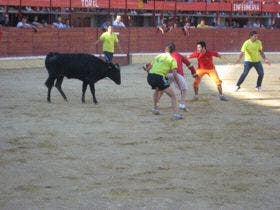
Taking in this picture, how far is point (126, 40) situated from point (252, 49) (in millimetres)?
10139

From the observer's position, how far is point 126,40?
23.1 m

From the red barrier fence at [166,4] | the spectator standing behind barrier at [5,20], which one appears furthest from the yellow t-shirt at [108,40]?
the red barrier fence at [166,4]

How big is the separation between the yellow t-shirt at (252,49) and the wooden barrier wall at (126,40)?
8374 millimetres

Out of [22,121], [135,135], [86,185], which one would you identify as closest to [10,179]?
[86,185]

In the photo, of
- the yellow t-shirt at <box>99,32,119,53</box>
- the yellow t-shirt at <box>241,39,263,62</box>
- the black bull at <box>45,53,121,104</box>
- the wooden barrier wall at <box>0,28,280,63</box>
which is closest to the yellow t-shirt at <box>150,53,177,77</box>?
the black bull at <box>45,53,121,104</box>

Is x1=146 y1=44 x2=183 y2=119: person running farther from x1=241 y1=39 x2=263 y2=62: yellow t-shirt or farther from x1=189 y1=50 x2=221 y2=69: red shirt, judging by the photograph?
x1=241 y1=39 x2=263 y2=62: yellow t-shirt

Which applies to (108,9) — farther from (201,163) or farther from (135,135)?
(201,163)

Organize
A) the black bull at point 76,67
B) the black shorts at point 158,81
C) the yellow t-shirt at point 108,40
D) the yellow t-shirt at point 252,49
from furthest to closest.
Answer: the yellow t-shirt at point 108,40, the yellow t-shirt at point 252,49, the black bull at point 76,67, the black shorts at point 158,81

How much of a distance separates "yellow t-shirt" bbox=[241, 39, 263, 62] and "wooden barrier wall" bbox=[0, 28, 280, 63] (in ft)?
27.5

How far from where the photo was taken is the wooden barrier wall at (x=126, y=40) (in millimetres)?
19656

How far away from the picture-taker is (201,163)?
6660 millimetres

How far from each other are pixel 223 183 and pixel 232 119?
13.6ft

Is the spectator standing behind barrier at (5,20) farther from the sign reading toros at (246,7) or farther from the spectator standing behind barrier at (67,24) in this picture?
the sign reading toros at (246,7)

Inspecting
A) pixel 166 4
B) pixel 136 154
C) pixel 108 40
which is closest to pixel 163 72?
pixel 136 154
